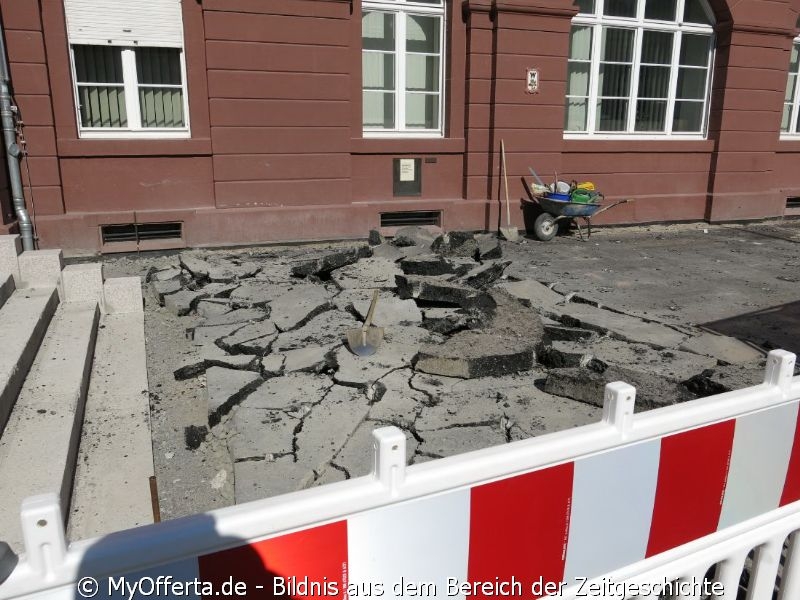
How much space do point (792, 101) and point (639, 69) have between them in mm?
3700

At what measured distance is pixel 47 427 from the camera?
3506mm

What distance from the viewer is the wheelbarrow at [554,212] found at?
939 centimetres

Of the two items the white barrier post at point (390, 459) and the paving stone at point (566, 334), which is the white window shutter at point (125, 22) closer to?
the paving stone at point (566, 334)

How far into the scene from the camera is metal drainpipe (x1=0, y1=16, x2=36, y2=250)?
7207mm

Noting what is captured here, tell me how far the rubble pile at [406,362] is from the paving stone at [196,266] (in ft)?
0.10

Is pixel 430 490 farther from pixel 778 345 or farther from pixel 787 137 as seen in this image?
pixel 787 137

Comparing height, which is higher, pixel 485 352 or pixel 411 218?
pixel 411 218

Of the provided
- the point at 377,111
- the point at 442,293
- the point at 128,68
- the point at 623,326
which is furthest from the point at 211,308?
the point at 377,111

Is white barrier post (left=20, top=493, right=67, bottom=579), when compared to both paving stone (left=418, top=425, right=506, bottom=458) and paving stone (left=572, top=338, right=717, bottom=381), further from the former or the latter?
paving stone (left=572, top=338, right=717, bottom=381)

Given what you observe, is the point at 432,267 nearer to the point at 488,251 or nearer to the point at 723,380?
the point at 488,251

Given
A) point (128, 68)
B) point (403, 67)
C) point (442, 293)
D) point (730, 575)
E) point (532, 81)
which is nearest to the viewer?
point (730, 575)

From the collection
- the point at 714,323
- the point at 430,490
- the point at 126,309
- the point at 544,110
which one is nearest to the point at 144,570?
the point at 430,490

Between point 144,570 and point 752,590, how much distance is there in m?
1.83

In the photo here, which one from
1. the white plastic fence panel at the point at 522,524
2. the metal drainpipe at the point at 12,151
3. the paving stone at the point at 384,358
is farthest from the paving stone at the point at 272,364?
the metal drainpipe at the point at 12,151
